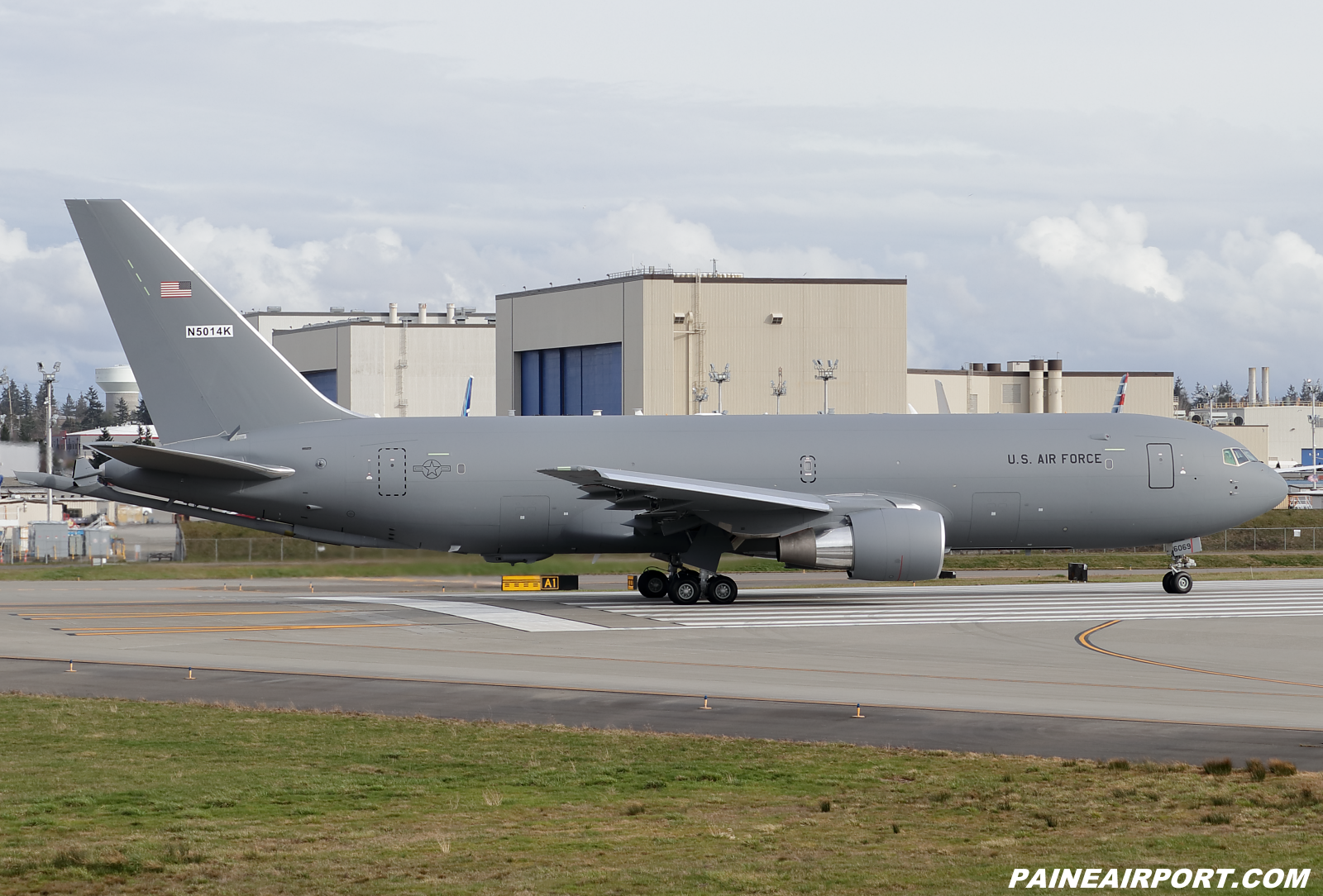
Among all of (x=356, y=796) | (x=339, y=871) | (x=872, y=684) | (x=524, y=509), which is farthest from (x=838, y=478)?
(x=339, y=871)

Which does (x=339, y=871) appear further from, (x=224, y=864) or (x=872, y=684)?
(x=872, y=684)

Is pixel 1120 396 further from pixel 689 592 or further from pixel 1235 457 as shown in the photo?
pixel 689 592

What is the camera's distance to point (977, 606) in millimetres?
33969

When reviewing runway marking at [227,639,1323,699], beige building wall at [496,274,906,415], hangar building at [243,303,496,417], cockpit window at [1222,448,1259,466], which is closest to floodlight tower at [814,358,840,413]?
beige building wall at [496,274,906,415]

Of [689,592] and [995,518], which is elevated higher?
[995,518]

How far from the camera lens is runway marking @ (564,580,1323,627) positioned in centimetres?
3065

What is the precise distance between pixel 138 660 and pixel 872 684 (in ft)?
42.0

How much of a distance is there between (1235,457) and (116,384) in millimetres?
163817

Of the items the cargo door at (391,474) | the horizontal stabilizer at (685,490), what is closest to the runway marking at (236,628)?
the horizontal stabilizer at (685,490)

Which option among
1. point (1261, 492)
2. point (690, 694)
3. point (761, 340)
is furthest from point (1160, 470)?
point (761, 340)

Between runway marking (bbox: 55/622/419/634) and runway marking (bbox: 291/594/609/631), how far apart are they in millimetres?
2165

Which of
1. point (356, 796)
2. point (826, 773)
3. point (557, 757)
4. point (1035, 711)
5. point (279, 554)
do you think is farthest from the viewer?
point (279, 554)

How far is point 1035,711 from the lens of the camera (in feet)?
56.7

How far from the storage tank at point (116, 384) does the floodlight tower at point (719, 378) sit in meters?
105
